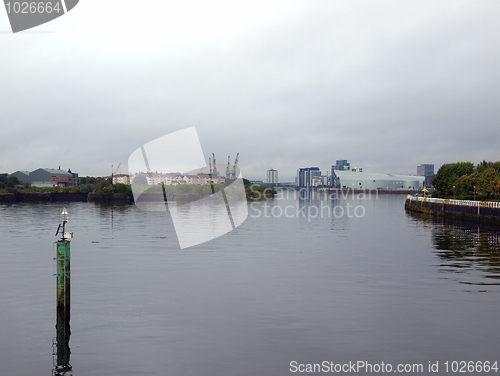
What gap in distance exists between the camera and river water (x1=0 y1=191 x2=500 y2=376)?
11109 mm

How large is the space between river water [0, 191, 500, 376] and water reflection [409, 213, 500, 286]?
0.44 ft

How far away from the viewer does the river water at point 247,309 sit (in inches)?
437

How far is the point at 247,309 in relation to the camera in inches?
591

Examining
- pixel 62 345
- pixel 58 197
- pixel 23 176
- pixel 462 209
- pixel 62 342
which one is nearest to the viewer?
pixel 62 345

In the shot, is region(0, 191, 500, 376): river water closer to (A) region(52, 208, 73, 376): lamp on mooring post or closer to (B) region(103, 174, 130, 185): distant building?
(A) region(52, 208, 73, 376): lamp on mooring post

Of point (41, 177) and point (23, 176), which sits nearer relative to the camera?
point (23, 176)

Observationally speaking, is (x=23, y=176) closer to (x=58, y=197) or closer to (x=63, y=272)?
(x=58, y=197)

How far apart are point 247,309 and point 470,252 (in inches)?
737

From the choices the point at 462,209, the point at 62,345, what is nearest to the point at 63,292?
the point at 62,345

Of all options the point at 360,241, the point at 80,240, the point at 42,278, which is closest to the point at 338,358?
the point at 42,278

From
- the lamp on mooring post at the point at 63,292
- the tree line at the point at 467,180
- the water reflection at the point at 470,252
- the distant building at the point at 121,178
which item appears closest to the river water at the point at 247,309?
the water reflection at the point at 470,252

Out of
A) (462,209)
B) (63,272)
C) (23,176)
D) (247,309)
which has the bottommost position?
(247,309)

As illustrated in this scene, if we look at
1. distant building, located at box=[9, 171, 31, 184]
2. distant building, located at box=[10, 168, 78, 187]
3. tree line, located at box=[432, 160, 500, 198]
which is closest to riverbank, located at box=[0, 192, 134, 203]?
distant building, located at box=[10, 168, 78, 187]

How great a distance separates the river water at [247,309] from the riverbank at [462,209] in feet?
65.3
